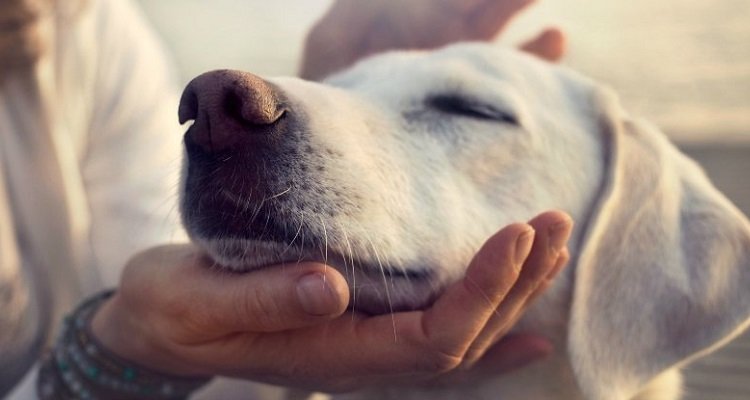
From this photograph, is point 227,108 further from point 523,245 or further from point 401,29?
point 401,29

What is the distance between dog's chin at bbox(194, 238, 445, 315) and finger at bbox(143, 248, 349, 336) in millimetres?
17

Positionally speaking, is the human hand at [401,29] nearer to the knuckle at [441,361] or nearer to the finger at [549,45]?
the finger at [549,45]

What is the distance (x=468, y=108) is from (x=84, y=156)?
1.19 meters

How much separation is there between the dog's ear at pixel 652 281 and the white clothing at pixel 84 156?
3.12ft

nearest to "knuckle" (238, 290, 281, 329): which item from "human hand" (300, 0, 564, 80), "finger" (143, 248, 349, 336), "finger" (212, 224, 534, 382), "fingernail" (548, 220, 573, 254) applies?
"finger" (143, 248, 349, 336)

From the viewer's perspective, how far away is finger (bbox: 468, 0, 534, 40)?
192 centimetres

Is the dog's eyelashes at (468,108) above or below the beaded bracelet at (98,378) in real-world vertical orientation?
above

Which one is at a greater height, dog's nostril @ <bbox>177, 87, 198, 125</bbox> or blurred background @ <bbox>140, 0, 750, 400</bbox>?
dog's nostril @ <bbox>177, 87, 198, 125</bbox>

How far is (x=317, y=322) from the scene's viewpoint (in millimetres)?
1037

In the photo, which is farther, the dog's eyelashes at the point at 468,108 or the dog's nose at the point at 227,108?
the dog's eyelashes at the point at 468,108

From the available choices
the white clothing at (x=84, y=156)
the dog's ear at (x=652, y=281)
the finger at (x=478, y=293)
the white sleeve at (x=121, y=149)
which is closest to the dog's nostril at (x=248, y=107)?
the finger at (x=478, y=293)

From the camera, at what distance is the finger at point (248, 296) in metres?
0.96

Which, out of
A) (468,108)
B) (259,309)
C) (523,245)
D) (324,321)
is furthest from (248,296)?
(468,108)

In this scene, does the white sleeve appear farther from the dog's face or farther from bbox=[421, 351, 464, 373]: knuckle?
bbox=[421, 351, 464, 373]: knuckle
